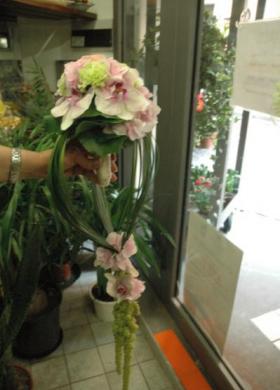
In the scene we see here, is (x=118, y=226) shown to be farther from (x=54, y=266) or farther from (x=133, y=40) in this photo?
(x=133, y=40)

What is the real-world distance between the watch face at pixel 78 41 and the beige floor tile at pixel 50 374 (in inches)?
59.7

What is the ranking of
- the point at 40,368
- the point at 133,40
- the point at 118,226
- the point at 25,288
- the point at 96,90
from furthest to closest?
the point at 133,40 → the point at 40,368 → the point at 118,226 → the point at 25,288 → the point at 96,90

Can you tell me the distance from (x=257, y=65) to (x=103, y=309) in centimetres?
100

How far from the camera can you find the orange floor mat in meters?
1.00

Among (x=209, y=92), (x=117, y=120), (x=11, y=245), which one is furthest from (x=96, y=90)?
(x=11, y=245)

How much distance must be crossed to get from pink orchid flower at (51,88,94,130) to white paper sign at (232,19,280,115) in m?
0.42

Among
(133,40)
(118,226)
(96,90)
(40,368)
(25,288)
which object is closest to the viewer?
(96,90)

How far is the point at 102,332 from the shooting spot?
47.7 inches

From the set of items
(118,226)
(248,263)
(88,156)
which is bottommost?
(248,263)

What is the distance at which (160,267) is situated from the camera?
126cm

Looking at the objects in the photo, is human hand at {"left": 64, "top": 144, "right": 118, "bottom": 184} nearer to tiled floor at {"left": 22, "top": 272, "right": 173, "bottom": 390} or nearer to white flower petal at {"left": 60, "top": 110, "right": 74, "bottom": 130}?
white flower petal at {"left": 60, "top": 110, "right": 74, "bottom": 130}

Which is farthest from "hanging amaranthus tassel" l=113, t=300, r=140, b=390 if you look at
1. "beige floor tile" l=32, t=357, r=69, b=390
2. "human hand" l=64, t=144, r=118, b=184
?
"beige floor tile" l=32, t=357, r=69, b=390

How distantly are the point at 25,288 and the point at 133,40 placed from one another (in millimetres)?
1122

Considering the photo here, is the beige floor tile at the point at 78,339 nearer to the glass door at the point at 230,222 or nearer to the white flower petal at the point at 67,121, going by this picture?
the glass door at the point at 230,222
